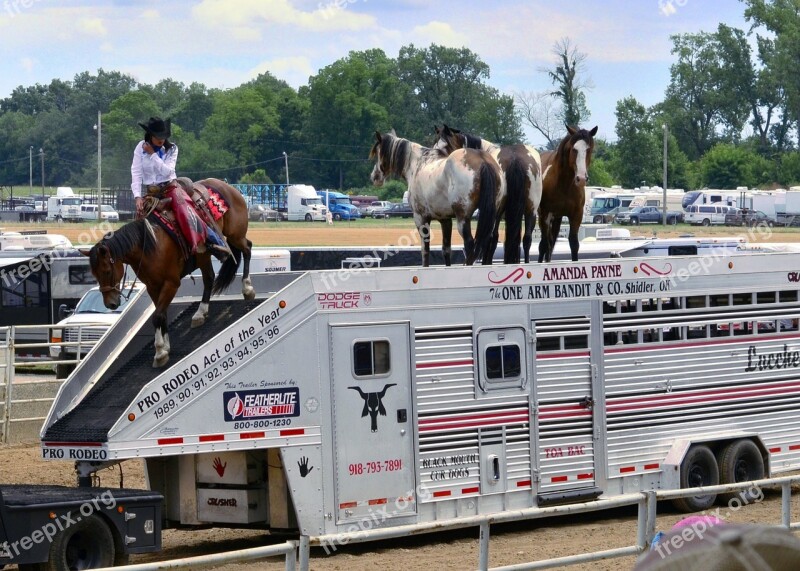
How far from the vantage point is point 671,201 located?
8069 centimetres

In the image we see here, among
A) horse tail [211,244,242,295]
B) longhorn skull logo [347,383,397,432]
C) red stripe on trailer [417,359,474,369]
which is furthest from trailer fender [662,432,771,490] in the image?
horse tail [211,244,242,295]

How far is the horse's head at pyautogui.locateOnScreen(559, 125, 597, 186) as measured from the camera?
44.4ft

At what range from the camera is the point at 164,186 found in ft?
35.7

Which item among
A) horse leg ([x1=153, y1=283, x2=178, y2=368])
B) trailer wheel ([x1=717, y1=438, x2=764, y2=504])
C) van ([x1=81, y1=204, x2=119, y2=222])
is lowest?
trailer wheel ([x1=717, y1=438, x2=764, y2=504])

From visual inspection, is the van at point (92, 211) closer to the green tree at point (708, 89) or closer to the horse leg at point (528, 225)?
the green tree at point (708, 89)

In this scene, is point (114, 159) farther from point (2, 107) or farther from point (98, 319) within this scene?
point (2, 107)

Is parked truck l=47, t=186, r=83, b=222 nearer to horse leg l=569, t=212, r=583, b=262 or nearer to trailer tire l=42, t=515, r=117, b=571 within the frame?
horse leg l=569, t=212, r=583, b=262

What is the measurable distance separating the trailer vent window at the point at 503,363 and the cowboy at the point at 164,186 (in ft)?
8.54

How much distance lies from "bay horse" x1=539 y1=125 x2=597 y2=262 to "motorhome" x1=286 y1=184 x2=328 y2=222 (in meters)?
69.6

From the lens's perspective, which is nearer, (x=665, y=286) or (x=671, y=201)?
(x=665, y=286)

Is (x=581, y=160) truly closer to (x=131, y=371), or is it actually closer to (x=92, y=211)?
(x=131, y=371)

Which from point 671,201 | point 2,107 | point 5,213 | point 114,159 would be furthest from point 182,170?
point 2,107

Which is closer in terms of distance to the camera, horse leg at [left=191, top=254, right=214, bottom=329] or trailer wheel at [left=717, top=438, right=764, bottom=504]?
horse leg at [left=191, top=254, right=214, bottom=329]

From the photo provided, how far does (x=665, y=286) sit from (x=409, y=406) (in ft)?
11.1
